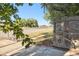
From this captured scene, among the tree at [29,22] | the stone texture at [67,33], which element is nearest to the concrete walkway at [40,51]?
the stone texture at [67,33]

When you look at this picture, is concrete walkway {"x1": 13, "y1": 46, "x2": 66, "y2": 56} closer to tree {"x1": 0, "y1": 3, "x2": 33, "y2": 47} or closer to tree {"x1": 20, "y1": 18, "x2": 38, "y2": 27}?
tree {"x1": 0, "y1": 3, "x2": 33, "y2": 47}

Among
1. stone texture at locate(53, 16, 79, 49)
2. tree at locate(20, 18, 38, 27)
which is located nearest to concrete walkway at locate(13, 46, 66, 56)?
stone texture at locate(53, 16, 79, 49)

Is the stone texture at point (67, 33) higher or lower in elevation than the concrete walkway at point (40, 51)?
higher

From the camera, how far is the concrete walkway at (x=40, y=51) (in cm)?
189

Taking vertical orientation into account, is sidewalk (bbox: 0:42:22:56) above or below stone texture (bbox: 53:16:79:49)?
below

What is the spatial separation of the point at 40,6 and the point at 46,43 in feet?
1.11

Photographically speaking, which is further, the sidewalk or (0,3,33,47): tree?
the sidewalk

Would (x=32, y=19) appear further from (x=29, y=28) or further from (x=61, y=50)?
(x=61, y=50)

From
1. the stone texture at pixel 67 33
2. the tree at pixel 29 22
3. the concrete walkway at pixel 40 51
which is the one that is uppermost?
the tree at pixel 29 22

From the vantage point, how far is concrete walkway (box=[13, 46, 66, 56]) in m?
1.89

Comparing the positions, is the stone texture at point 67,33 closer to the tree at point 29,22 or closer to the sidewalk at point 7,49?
the tree at point 29,22

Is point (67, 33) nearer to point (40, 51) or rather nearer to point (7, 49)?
point (40, 51)

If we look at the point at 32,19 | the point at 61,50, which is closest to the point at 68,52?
the point at 61,50

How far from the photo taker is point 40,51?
6.28 ft
